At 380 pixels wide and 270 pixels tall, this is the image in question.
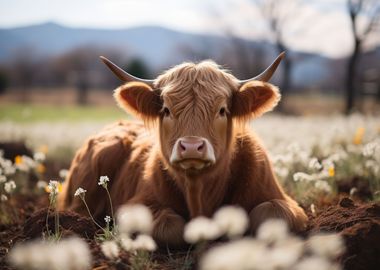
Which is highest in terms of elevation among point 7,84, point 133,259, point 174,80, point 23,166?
point 174,80

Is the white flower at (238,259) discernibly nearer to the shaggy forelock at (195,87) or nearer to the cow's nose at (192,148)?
the cow's nose at (192,148)

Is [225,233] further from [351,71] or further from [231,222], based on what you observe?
[351,71]

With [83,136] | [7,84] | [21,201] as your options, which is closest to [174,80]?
[21,201]

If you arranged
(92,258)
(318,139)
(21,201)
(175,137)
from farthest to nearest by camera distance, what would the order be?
(318,139) < (21,201) < (175,137) < (92,258)

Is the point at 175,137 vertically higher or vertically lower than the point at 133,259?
higher

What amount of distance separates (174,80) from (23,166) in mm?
2718

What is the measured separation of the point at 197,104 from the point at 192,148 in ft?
2.10

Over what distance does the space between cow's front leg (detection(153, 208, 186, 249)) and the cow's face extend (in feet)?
1.56

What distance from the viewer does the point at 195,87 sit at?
13.2ft

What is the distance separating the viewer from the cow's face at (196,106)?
3520mm

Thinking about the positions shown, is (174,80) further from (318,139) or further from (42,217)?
(318,139)

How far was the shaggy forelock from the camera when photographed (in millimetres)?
3918

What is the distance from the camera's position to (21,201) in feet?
22.5

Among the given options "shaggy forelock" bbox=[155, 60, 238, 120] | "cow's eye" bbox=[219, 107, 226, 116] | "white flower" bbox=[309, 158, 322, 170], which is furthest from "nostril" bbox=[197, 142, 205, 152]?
"white flower" bbox=[309, 158, 322, 170]
